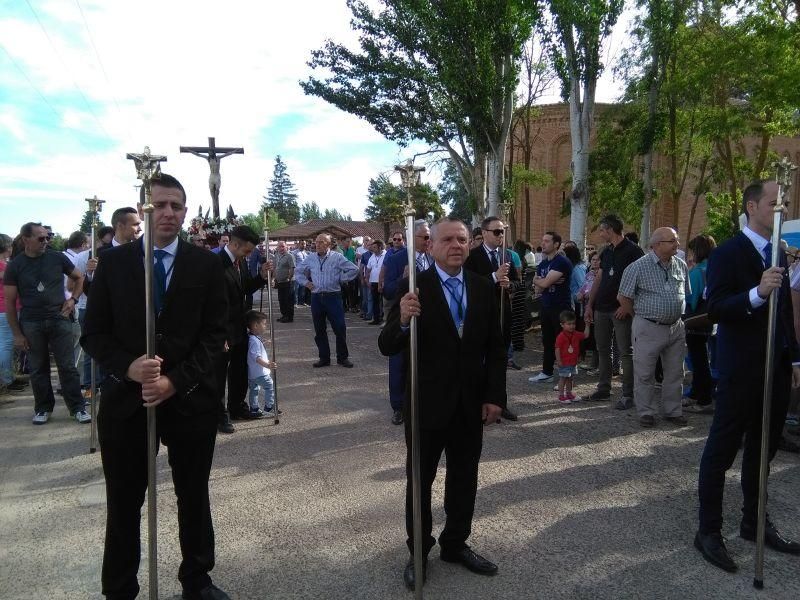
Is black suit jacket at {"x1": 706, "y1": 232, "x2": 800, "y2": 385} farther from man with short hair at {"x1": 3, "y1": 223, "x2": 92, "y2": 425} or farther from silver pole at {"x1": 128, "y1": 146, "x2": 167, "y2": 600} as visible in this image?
man with short hair at {"x1": 3, "y1": 223, "x2": 92, "y2": 425}

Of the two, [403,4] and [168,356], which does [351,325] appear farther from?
[168,356]

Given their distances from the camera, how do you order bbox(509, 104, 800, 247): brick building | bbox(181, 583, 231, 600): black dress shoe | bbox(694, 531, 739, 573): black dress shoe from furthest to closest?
1. bbox(509, 104, 800, 247): brick building
2. bbox(694, 531, 739, 573): black dress shoe
3. bbox(181, 583, 231, 600): black dress shoe

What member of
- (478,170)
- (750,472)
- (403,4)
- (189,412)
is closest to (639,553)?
(750,472)

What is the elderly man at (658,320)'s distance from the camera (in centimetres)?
645

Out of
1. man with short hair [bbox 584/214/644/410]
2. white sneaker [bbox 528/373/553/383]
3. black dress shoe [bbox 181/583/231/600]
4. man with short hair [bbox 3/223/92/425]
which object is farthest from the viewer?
white sneaker [bbox 528/373/553/383]

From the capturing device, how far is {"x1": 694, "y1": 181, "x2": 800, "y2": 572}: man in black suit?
3.74 m

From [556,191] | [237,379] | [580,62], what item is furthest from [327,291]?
[556,191]

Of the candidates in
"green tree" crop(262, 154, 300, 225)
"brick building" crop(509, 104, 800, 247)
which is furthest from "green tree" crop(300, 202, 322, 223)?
"brick building" crop(509, 104, 800, 247)

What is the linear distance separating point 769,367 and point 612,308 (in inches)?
171

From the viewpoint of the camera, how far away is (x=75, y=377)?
6.99 metres

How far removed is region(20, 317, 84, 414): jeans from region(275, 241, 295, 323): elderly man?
804 centimetres

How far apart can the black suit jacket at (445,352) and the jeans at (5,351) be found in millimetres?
7034

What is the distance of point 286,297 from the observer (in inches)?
639

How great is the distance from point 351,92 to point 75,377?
16.2m
